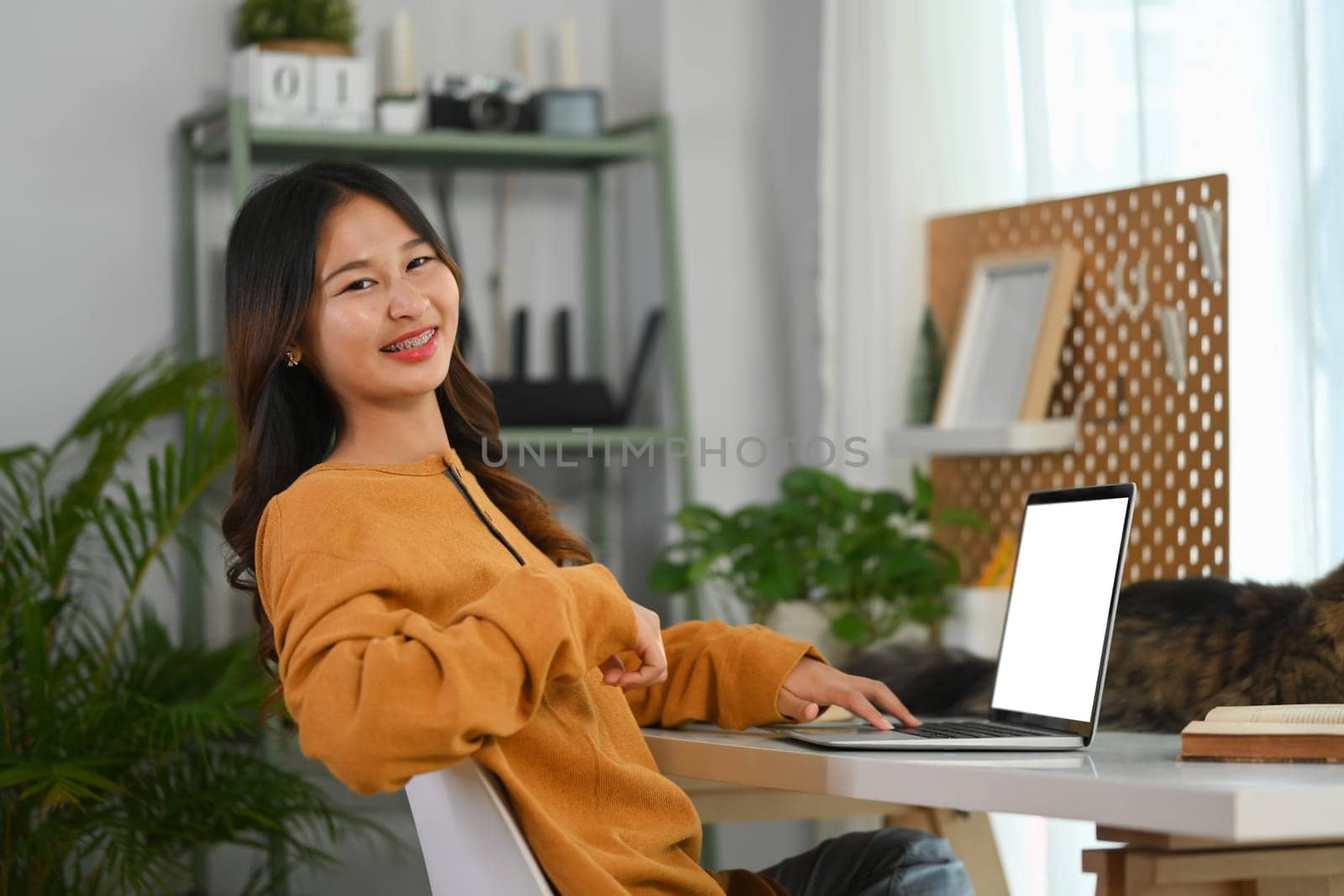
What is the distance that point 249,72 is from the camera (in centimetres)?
278

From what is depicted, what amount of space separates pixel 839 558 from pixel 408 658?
5.01 feet

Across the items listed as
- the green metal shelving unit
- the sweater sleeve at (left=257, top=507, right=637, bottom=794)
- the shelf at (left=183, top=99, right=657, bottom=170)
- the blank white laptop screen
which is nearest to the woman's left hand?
the blank white laptop screen

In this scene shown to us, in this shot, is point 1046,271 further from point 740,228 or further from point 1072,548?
point 1072,548

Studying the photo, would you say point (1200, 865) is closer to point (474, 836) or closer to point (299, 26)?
point (474, 836)

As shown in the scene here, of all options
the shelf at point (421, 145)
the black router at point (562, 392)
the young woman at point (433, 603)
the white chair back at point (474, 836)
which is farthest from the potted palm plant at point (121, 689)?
the white chair back at point (474, 836)

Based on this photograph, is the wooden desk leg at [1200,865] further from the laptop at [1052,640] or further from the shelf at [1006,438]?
the shelf at [1006,438]

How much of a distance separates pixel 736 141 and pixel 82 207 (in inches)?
48.4

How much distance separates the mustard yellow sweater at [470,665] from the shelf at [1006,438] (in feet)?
3.07

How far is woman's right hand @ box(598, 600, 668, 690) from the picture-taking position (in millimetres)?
1351

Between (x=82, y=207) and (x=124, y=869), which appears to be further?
(x=82, y=207)

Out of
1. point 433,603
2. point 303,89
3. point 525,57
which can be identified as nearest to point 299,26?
point 303,89

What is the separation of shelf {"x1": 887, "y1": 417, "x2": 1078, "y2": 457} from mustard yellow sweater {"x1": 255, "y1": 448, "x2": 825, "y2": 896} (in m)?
0.94

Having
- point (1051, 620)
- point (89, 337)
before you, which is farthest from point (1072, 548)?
point (89, 337)

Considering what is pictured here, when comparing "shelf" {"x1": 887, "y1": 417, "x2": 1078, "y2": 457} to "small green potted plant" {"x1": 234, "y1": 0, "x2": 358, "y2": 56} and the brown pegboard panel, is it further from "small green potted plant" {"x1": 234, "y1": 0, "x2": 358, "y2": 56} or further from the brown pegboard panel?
"small green potted plant" {"x1": 234, "y1": 0, "x2": 358, "y2": 56}
